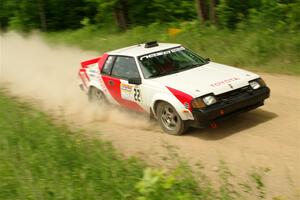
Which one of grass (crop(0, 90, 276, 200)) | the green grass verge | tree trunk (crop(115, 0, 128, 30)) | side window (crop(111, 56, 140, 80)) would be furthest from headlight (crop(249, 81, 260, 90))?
tree trunk (crop(115, 0, 128, 30))

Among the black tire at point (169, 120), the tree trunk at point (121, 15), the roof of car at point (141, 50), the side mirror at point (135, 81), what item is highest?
the roof of car at point (141, 50)

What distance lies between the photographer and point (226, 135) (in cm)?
791

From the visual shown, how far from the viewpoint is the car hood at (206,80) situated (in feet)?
25.4

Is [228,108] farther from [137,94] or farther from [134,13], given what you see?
[134,13]

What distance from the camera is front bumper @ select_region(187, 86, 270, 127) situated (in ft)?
24.8

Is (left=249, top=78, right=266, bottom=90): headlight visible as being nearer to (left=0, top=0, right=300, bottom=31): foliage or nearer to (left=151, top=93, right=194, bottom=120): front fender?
(left=151, top=93, right=194, bottom=120): front fender

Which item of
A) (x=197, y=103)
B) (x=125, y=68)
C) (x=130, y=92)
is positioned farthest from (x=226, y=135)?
(x=125, y=68)

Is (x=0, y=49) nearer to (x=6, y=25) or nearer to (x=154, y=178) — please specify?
(x=6, y=25)

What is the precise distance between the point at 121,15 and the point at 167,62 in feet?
48.3

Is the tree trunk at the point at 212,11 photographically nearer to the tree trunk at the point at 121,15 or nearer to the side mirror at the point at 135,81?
the tree trunk at the point at 121,15

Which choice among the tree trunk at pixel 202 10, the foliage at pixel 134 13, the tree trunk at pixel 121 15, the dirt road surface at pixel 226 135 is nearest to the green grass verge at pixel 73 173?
the dirt road surface at pixel 226 135

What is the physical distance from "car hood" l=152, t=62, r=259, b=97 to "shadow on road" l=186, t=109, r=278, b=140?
0.73 meters

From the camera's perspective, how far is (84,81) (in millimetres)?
10836

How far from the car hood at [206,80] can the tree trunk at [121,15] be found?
14979mm
